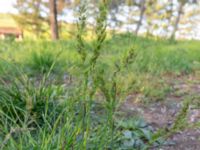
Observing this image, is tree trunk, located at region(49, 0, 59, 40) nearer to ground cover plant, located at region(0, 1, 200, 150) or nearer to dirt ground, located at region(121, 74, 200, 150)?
ground cover plant, located at region(0, 1, 200, 150)

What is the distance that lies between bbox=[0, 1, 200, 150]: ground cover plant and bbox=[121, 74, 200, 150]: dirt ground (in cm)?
5

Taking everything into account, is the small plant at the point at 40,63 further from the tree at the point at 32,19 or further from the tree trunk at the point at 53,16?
the tree at the point at 32,19

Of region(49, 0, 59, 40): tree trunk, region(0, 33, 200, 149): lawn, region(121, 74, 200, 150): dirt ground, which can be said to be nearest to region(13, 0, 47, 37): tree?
region(49, 0, 59, 40): tree trunk

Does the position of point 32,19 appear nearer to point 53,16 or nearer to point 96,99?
Result: point 53,16

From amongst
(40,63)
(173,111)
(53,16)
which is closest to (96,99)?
(173,111)

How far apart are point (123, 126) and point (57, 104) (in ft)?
1.55

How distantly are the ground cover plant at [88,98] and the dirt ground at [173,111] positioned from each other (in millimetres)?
51

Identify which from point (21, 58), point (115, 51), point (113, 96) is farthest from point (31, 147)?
point (115, 51)

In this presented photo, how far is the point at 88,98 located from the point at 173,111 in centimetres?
150

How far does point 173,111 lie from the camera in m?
2.52

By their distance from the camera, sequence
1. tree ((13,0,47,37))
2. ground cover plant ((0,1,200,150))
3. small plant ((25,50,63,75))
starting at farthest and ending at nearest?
1. tree ((13,0,47,37))
2. small plant ((25,50,63,75))
3. ground cover plant ((0,1,200,150))

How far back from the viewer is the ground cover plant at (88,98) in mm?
1078

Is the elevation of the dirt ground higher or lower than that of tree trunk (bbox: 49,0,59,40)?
lower

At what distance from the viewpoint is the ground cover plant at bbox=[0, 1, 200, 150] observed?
3.54 feet
